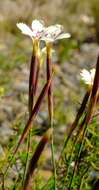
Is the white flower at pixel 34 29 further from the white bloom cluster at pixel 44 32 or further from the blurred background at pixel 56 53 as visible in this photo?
the blurred background at pixel 56 53

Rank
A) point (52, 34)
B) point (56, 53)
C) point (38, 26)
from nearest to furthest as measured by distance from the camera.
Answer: point (52, 34), point (38, 26), point (56, 53)

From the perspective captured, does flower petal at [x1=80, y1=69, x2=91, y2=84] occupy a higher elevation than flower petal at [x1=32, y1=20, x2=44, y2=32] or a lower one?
lower

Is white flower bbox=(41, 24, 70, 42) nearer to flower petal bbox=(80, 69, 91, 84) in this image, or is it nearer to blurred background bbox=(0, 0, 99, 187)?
flower petal bbox=(80, 69, 91, 84)

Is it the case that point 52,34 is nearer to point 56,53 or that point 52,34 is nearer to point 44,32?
point 44,32

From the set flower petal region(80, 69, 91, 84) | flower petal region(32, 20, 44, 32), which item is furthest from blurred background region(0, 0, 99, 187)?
flower petal region(80, 69, 91, 84)

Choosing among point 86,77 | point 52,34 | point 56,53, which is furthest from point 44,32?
point 56,53

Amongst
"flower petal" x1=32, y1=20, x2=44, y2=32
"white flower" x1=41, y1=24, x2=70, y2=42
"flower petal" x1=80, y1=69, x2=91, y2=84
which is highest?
"flower petal" x1=32, y1=20, x2=44, y2=32

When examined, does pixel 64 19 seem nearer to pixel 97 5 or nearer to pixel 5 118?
pixel 97 5
